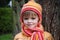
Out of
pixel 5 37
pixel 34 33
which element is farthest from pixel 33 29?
pixel 5 37

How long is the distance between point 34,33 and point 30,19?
197mm

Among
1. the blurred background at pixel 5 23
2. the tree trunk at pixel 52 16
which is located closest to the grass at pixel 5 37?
the blurred background at pixel 5 23

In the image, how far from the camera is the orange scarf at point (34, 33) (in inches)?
159

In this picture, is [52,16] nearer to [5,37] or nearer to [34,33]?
[34,33]

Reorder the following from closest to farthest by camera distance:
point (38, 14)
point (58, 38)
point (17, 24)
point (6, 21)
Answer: point (38, 14) < point (58, 38) < point (17, 24) < point (6, 21)

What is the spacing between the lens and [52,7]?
473cm

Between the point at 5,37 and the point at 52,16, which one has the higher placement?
the point at 52,16

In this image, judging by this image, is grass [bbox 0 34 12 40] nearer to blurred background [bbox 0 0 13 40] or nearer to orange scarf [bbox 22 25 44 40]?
blurred background [bbox 0 0 13 40]

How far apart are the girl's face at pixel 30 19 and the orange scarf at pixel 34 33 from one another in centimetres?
5

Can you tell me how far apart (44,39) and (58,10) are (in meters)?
0.75

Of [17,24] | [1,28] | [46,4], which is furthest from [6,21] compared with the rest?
[46,4]

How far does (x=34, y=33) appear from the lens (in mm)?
4051

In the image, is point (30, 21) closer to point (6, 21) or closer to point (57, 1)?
point (57, 1)

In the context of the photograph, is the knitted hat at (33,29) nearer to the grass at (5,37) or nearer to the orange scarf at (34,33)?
the orange scarf at (34,33)
